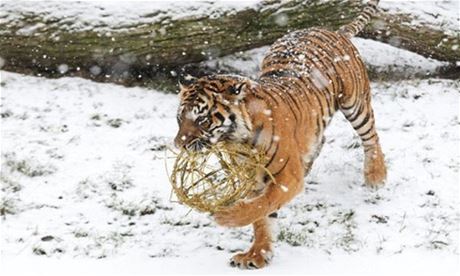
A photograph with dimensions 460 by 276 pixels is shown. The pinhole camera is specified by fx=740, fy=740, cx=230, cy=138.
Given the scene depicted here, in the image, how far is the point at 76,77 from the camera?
804 cm

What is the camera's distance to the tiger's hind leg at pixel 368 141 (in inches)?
232

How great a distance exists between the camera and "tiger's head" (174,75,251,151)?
416 centimetres

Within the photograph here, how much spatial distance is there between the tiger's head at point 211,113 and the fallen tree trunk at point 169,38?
3.71 meters

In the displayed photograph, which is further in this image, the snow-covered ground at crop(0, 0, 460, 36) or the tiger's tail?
the snow-covered ground at crop(0, 0, 460, 36)

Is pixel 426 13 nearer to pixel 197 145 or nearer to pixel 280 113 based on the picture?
pixel 280 113

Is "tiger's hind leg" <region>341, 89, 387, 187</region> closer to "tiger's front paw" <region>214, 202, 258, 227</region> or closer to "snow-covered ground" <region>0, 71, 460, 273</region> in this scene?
"snow-covered ground" <region>0, 71, 460, 273</region>

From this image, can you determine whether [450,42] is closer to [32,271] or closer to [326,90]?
[326,90]

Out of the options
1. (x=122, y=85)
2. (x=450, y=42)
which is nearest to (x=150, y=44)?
(x=122, y=85)

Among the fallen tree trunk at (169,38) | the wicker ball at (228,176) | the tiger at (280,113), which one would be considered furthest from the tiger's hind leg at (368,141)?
the fallen tree trunk at (169,38)

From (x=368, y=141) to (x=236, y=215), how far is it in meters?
2.13

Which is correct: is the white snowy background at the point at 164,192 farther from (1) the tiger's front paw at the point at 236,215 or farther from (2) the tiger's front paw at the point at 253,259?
(1) the tiger's front paw at the point at 236,215

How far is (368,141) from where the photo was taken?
6000mm

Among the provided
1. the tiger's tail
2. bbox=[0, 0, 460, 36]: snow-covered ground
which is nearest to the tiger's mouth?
the tiger's tail

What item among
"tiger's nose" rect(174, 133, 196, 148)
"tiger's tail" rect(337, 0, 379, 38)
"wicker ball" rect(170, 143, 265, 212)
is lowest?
"wicker ball" rect(170, 143, 265, 212)
